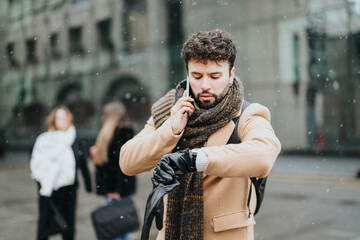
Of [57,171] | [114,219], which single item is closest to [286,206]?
[114,219]

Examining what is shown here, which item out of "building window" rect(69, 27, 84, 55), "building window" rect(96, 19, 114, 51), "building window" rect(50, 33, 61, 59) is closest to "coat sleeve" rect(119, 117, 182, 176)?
"building window" rect(69, 27, 84, 55)

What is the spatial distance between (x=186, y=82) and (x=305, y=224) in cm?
483

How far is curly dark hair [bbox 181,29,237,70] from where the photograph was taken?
1.76m

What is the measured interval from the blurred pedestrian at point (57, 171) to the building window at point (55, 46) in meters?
10.00

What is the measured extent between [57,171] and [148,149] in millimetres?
3120

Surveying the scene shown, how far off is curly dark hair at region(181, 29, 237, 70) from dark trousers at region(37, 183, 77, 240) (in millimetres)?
3437

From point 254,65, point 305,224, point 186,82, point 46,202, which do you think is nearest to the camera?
point 186,82

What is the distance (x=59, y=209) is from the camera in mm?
4688

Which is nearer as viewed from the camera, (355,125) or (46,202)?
(46,202)

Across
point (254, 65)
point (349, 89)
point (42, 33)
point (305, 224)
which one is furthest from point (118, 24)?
point (305, 224)

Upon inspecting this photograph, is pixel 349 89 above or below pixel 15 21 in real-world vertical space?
below

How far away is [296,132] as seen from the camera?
577 inches

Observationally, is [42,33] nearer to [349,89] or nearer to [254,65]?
[254,65]

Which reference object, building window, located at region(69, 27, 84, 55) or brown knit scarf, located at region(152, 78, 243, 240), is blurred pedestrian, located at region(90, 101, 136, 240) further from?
building window, located at region(69, 27, 84, 55)
